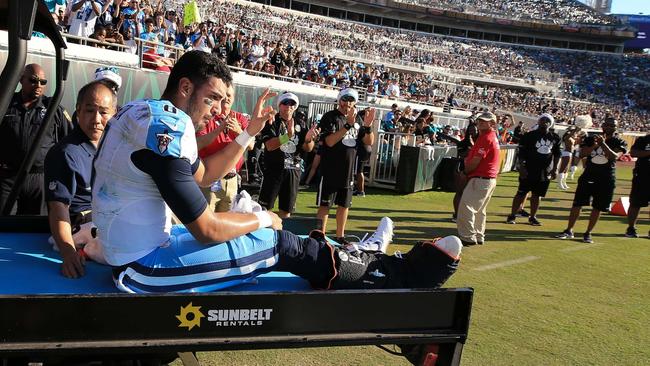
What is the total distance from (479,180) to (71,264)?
661cm

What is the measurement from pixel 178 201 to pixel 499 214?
10.2 metres

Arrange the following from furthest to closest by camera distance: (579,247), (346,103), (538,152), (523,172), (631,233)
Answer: (631,233) < (523,172) < (538,152) < (579,247) < (346,103)

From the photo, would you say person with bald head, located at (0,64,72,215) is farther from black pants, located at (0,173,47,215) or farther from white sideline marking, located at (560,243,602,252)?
white sideline marking, located at (560,243,602,252)

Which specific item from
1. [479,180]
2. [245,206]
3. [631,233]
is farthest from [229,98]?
[631,233]

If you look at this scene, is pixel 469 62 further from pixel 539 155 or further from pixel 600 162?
pixel 600 162

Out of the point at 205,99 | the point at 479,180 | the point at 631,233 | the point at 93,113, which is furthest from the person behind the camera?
the point at 631,233

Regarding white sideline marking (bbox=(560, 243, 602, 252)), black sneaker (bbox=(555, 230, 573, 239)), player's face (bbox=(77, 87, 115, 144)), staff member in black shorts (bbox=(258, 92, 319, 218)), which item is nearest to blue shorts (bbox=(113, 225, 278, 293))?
player's face (bbox=(77, 87, 115, 144))

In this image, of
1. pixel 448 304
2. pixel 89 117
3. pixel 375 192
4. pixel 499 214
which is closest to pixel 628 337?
pixel 448 304

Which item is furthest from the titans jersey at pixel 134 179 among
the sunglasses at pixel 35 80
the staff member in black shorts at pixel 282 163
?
the staff member in black shorts at pixel 282 163

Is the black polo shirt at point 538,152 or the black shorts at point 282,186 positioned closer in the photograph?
the black shorts at point 282,186

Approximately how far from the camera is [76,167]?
3.38 m

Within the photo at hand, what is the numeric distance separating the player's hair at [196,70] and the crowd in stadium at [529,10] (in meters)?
73.3

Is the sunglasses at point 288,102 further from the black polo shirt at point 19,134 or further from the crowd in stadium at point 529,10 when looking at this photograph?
the crowd in stadium at point 529,10

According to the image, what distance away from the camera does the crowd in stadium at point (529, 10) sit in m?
74.1
